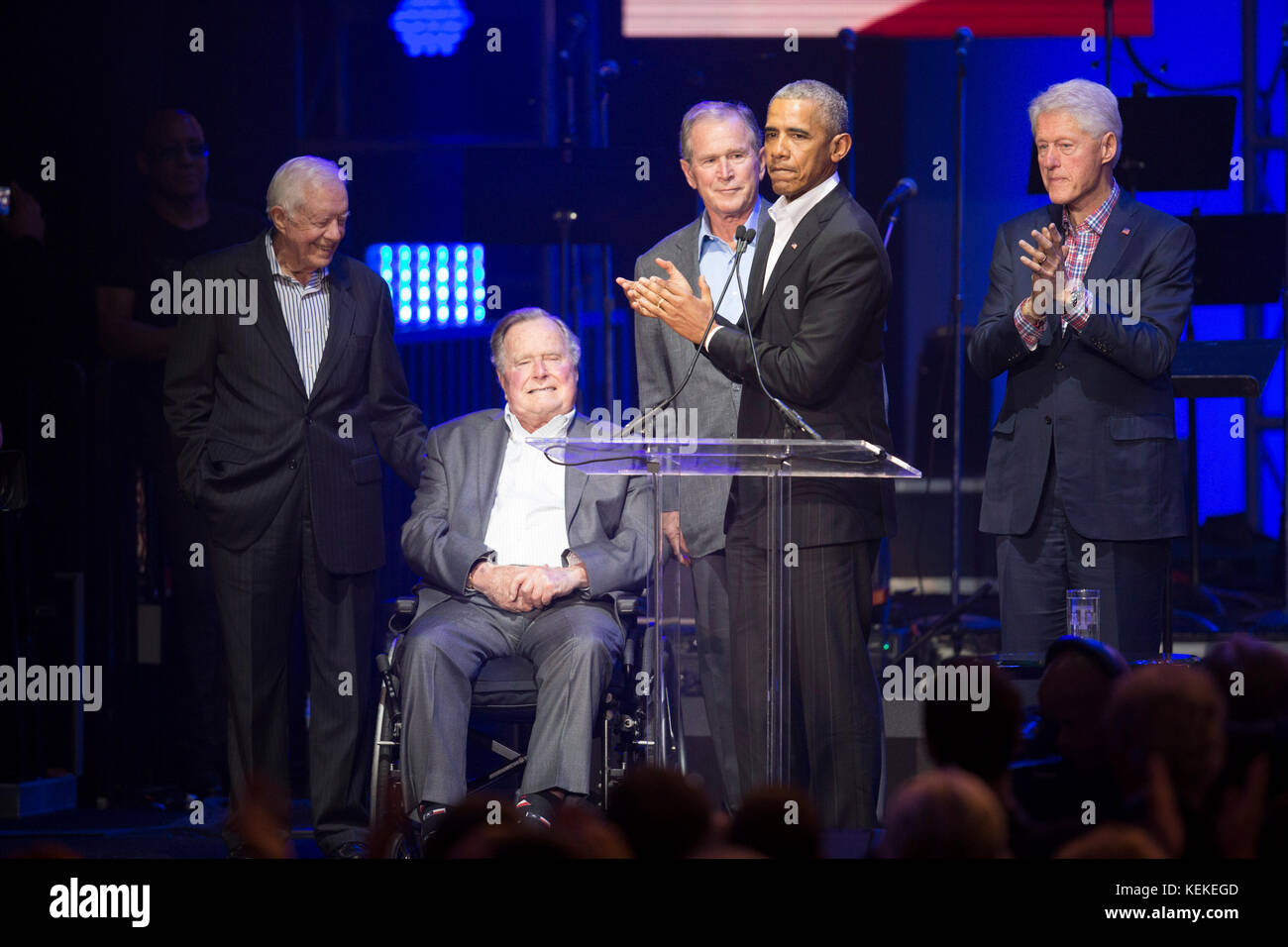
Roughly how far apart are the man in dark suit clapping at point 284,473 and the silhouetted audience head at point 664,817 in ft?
7.15

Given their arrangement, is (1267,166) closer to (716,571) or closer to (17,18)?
(716,571)

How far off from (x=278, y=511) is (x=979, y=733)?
2347 mm

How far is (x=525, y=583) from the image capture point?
3.98 meters

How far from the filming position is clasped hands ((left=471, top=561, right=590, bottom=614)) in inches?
157

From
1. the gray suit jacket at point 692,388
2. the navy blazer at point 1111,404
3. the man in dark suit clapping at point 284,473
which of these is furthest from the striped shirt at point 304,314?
the navy blazer at point 1111,404

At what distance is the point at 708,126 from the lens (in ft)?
13.3

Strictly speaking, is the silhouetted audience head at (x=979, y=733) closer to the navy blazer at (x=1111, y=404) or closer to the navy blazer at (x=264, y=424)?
the navy blazer at (x=1111, y=404)

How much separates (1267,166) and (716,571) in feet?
13.0

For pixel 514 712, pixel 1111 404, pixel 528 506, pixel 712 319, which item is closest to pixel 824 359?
pixel 712 319

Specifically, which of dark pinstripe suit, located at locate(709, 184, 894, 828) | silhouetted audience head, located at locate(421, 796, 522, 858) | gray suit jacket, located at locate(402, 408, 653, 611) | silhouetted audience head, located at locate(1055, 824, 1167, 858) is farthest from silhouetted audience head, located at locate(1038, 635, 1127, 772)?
gray suit jacket, located at locate(402, 408, 653, 611)

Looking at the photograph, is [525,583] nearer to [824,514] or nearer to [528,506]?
[528,506]

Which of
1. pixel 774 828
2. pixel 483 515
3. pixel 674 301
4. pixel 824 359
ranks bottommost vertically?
pixel 774 828
